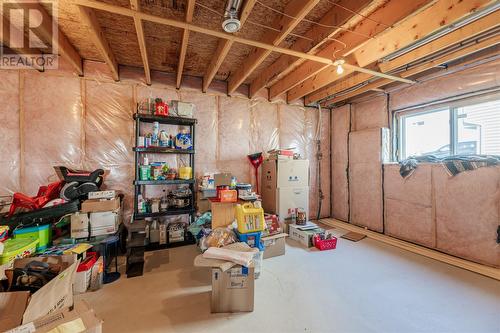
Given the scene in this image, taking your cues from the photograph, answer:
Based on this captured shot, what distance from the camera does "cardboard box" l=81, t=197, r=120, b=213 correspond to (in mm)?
2422

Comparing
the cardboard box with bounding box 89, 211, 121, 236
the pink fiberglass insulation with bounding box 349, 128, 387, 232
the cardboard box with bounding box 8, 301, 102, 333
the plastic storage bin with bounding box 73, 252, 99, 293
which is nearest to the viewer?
the cardboard box with bounding box 8, 301, 102, 333

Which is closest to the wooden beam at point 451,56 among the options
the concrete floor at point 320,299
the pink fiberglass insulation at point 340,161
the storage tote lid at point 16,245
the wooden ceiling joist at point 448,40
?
the wooden ceiling joist at point 448,40

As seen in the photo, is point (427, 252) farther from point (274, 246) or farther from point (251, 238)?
point (251, 238)

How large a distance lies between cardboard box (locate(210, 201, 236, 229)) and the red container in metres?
1.38

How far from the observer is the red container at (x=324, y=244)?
2961mm

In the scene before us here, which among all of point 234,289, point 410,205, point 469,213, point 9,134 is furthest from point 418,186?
point 9,134

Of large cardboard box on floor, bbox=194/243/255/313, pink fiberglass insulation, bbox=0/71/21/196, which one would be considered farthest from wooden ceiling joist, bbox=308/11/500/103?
pink fiberglass insulation, bbox=0/71/21/196

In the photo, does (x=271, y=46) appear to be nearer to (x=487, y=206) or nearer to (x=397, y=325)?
(x=397, y=325)

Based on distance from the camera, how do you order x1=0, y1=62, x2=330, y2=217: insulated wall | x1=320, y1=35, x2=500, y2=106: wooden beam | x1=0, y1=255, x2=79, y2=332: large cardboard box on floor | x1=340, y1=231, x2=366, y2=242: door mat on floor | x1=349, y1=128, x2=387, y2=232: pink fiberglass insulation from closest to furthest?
x1=0, y1=255, x2=79, y2=332: large cardboard box on floor, x1=320, y1=35, x2=500, y2=106: wooden beam, x1=0, y1=62, x2=330, y2=217: insulated wall, x1=340, y1=231, x2=366, y2=242: door mat on floor, x1=349, y1=128, x2=387, y2=232: pink fiberglass insulation

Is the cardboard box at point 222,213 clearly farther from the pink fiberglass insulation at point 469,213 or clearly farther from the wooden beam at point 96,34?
the pink fiberglass insulation at point 469,213

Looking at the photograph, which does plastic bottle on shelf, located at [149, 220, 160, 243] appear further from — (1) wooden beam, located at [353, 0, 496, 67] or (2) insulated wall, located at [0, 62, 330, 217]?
(1) wooden beam, located at [353, 0, 496, 67]

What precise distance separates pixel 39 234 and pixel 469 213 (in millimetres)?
5035

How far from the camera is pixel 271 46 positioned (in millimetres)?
2244

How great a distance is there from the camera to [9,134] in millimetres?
2723
